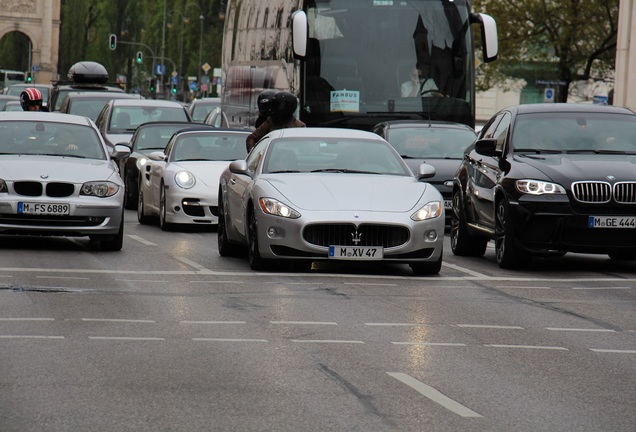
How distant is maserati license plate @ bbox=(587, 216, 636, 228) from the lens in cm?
1516

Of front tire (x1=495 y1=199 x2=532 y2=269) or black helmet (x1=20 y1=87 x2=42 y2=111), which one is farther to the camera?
black helmet (x1=20 y1=87 x2=42 y2=111)

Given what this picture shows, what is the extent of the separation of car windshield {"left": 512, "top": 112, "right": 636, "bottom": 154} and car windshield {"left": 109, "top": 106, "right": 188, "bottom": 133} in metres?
14.1

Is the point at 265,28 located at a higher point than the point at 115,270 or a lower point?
higher

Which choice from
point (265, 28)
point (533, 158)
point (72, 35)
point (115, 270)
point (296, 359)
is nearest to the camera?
point (296, 359)

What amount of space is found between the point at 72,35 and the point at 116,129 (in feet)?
330

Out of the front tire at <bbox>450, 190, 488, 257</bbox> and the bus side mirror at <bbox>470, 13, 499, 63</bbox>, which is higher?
the bus side mirror at <bbox>470, 13, 499, 63</bbox>

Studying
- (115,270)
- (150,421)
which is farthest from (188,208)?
(150,421)

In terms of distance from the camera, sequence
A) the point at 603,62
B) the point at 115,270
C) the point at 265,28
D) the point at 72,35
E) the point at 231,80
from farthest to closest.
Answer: the point at 72,35
the point at 603,62
the point at 231,80
the point at 265,28
the point at 115,270

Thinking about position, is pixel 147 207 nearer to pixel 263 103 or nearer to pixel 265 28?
pixel 263 103

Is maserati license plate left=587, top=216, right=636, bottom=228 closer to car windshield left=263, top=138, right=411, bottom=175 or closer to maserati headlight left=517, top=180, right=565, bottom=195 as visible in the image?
maserati headlight left=517, top=180, right=565, bottom=195

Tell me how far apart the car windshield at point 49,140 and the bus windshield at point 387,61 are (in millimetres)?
7321

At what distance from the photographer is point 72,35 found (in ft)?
421

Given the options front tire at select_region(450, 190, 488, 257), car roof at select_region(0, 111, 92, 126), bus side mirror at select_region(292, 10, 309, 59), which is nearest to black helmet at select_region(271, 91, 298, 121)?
car roof at select_region(0, 111, 92, 126)

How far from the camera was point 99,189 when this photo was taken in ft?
55.1
